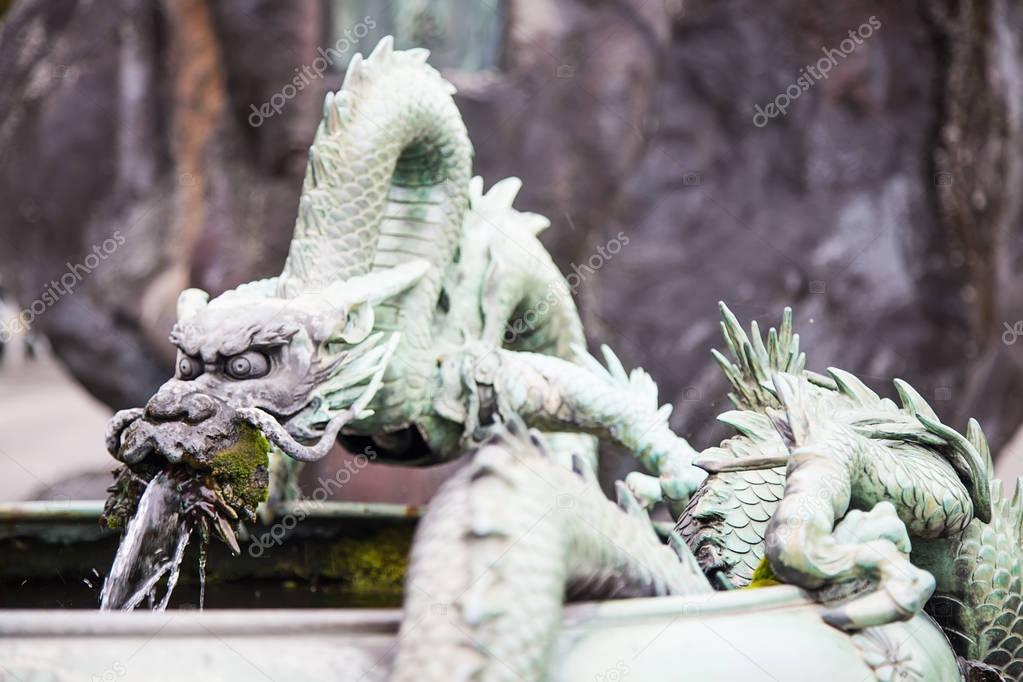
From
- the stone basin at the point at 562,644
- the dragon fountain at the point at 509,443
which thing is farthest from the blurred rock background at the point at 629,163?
the stone basin at the point at 562,644

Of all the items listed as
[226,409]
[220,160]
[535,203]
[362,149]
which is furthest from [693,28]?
[226,409]

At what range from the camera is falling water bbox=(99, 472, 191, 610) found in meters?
1.25

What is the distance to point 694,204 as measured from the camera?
15.4 feet

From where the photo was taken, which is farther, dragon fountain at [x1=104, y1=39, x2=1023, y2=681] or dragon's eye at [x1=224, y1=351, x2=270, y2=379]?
dragon's eye at [x1=224, y1=351, x2=270, y2=379]

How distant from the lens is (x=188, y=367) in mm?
1385

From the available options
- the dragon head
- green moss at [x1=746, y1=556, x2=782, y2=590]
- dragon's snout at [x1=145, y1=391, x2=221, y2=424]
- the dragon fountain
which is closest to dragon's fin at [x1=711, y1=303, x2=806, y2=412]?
the dragon fountain

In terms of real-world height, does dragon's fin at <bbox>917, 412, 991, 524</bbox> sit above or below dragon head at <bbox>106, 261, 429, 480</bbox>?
below

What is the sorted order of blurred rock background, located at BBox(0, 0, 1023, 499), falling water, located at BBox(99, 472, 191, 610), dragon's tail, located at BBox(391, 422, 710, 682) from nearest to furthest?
dragon's tail, located at BBox(391, 422, 710, 682) < falling water, located at BBox(99, 472, 191, 610) < blurred rock background, located at BBox(0, 0, 1023, 499)

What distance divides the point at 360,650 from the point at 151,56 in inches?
162

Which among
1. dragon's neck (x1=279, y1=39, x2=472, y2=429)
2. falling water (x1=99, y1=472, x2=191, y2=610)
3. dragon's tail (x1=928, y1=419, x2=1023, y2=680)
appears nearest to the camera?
dragon's tail (x1=928, y1=419, x2=1023, y2=680)

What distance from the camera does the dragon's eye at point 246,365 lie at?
4.52 ft

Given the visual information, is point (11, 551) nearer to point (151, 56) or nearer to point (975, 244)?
point (151, 56)

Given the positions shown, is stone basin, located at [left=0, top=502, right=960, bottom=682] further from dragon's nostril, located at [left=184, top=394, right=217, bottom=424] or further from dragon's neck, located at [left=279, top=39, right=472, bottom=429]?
dragon's neck, located at [left=279, top=39, right=472, bottom=429]

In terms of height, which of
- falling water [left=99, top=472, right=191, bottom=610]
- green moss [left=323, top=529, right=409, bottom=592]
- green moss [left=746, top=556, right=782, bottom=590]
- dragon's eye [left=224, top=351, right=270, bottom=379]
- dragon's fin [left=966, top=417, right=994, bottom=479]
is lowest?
green moss [left=323, top=529, right=409, bottom=592]
